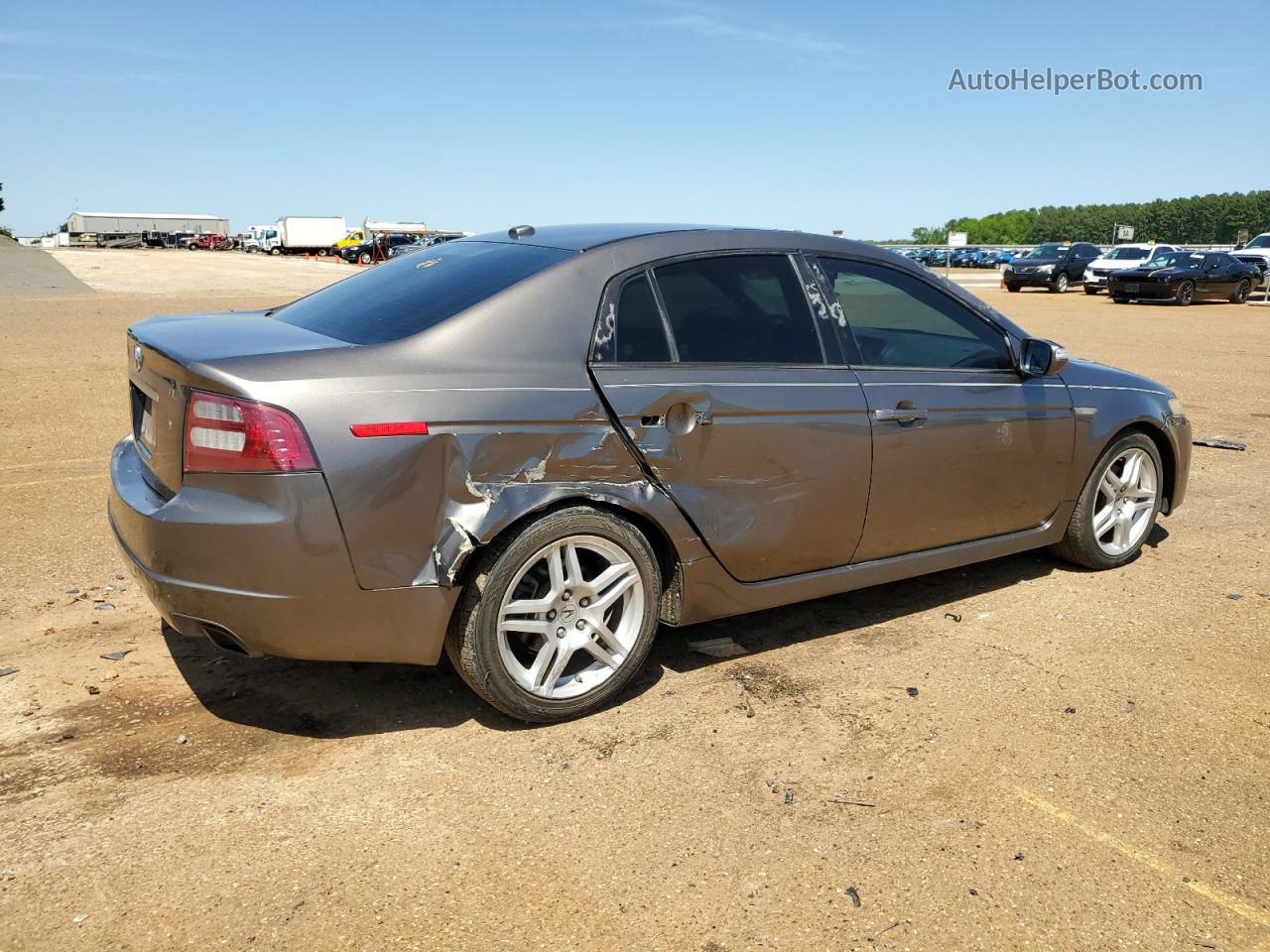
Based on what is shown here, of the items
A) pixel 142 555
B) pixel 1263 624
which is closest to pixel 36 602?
pixel 142 555

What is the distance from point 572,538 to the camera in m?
3.57

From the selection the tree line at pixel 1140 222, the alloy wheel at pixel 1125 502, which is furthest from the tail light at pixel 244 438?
the tree line at pixel 1140 222

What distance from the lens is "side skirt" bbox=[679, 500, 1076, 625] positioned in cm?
393

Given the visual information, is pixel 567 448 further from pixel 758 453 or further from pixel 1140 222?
pixel 1140 222

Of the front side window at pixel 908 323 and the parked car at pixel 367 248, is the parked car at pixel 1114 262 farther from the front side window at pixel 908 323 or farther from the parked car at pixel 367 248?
the parked car at pixel 367 248

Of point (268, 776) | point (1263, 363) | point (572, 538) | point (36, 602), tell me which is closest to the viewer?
point (268, 776)

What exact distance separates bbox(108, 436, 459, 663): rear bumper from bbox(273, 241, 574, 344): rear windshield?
0.65 meters

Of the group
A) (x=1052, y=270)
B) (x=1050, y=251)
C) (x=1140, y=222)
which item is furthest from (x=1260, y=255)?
(x=1140, y=222)

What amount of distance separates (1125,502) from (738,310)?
2619 mm

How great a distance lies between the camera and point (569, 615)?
3.65m

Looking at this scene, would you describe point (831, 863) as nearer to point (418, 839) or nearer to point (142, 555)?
point (418, 839)

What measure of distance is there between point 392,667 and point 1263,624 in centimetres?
372

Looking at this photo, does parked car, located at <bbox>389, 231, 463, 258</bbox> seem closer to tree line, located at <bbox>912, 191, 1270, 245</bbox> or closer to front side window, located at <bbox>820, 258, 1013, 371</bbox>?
front side window, located at <bbox>820, 258, 1013, 371</bbox>

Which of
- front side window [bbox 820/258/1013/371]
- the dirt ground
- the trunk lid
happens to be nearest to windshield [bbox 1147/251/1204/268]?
the dirt ground
